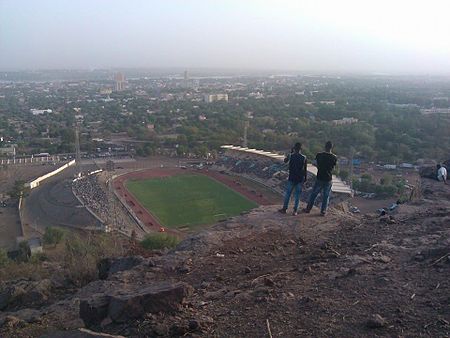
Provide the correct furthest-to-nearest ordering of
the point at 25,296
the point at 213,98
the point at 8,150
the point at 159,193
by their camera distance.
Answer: the point at 213,98 → the point at 8,150 → the point at 159,193 → the point at 25,296

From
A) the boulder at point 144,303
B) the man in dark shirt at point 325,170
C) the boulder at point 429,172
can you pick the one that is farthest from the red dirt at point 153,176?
the boulder at point 144,303

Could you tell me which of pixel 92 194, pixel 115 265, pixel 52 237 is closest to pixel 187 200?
pixel 92 194

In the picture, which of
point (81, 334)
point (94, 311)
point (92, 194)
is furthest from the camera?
point (92, 194)

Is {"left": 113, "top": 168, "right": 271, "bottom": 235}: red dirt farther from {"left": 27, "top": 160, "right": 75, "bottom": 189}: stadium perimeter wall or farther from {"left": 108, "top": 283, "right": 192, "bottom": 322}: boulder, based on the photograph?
{"left": 108, "top": 283, "right": 192, "bottom": 322}: boulder

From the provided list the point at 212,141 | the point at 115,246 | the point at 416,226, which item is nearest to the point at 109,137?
the point at 212,141

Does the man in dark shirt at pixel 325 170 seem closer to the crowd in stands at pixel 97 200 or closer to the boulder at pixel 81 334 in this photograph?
the boulder at pixel 81 334

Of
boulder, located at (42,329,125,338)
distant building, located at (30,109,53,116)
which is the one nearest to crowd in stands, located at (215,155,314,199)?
boulder, located at (42,329,125,338)

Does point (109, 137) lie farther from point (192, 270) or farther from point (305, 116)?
point (192, 270)

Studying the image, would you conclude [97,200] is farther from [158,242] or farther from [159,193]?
[158,242]
